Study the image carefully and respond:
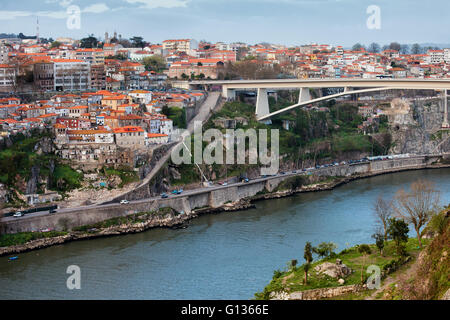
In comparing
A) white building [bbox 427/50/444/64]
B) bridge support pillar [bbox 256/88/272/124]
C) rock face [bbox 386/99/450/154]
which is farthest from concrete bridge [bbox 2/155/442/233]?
white building [bbox 427/50/444/64]

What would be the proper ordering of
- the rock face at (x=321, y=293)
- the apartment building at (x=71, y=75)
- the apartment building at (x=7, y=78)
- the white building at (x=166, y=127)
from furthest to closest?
Result: the apartment building at (x=71, y=75)
the apartment building at (x=7, y=78)
the white building at (x=166, y=127)
the rock face at (x=321, y=293)

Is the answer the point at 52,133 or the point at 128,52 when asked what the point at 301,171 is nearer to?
the point at 52,133

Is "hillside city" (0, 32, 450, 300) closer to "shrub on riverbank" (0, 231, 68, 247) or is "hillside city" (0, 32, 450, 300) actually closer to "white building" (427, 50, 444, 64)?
"shrub on riverbank" (0, 231, 68, 247)

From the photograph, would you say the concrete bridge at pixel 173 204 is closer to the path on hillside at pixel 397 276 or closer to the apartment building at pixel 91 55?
the path on hillside at pixel 397 276

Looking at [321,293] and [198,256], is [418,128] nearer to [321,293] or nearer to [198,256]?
[198,256]

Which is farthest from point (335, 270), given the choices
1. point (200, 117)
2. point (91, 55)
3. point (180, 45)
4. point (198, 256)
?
point (180, 45)

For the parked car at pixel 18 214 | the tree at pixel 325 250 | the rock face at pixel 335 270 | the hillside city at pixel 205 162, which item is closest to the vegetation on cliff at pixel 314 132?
the hillside city at pixel 205 162
